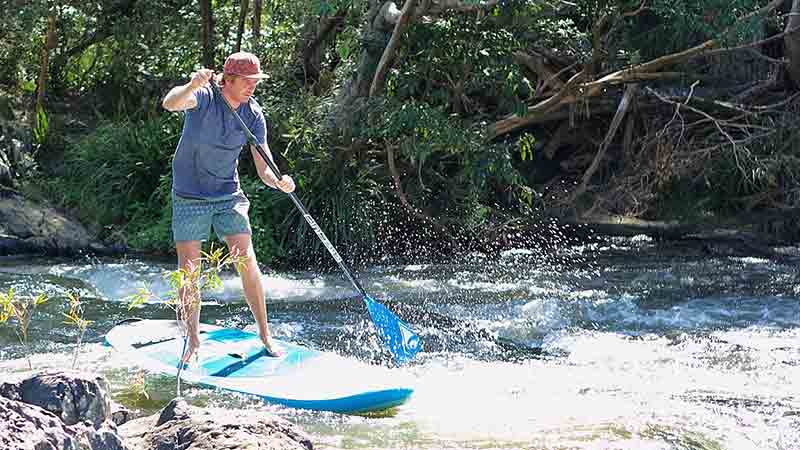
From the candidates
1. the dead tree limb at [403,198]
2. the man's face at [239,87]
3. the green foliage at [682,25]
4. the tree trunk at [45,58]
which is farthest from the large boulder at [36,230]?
the green foliage at [682,25]

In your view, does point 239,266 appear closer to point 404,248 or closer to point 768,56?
point 404,248

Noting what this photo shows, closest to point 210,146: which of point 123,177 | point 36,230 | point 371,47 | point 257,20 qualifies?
point 371,47

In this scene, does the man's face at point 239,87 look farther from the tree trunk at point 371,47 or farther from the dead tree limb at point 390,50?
the tree trunk at point 371,47

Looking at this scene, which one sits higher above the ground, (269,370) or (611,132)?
(611,132)

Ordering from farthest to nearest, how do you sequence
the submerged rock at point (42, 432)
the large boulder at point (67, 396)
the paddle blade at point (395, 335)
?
the paddle blade at point (395, 335) < the large boulder at point (67, 396) < the submerged rock at point (42, 432)

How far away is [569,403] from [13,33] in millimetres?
8683

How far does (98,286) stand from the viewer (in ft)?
28.3

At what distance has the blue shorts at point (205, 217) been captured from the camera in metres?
5.57

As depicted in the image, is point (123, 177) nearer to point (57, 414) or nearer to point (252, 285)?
point (252, 285)

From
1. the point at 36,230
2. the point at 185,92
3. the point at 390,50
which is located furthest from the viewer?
the point at 36,230

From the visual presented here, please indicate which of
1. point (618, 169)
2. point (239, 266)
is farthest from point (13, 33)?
point (239, 266)

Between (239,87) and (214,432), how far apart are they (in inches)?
92.6

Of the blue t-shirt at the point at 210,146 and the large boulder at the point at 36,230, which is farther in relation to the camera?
the large boulder at the point at 36,230

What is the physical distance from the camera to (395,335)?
6152mm
